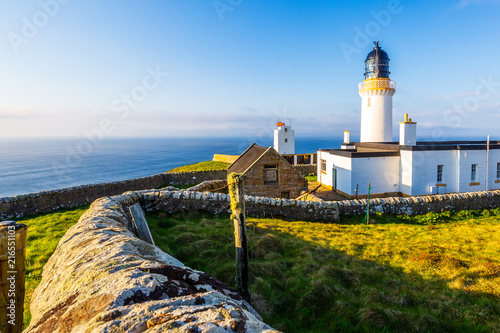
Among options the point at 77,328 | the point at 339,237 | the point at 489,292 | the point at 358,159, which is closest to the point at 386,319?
the point at 489,292

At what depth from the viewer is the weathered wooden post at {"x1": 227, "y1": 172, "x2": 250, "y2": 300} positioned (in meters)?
5.14

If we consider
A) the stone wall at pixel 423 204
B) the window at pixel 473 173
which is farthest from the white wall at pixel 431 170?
the stone wall at pixel 423 204

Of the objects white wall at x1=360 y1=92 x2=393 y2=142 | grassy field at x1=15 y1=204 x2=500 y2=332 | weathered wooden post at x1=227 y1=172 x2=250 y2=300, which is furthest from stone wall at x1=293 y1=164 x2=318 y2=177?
weathered wooden post at x1=227 y1=172 x2=250 y2=300

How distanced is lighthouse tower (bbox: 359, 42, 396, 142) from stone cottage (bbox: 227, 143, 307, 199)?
574 inches

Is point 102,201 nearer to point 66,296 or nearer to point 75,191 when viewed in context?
point 66,296

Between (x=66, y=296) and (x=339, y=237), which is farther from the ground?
(x=66, y=296)

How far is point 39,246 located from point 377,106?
28.2 meters

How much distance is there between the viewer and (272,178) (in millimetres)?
16297

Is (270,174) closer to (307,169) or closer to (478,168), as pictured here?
(307,169)

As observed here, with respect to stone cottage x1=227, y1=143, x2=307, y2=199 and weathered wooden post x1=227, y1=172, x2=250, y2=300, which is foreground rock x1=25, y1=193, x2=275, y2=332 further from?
stone cottage x1=227, y1=143, x2=307, y2=199

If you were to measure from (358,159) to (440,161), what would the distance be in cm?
626

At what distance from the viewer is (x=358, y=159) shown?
19750mm

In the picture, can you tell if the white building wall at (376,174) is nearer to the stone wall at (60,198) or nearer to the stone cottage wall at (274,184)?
the stone cottage wall at (274,184)

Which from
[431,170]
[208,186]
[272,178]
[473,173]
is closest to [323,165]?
[431,170]
